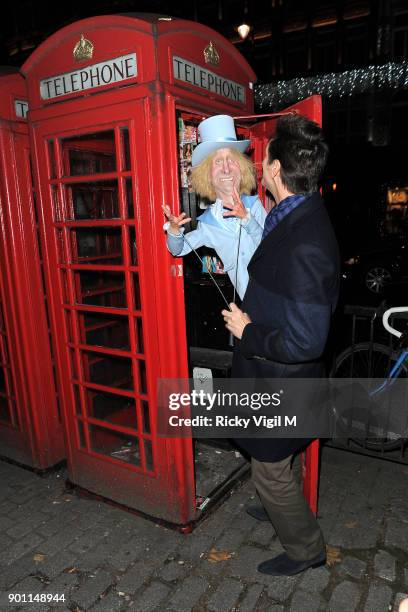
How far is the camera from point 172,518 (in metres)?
2.86

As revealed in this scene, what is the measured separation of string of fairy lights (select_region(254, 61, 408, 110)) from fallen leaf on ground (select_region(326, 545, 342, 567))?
30.0 feet

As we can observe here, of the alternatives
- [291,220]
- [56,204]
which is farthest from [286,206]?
Answer: [56,204]

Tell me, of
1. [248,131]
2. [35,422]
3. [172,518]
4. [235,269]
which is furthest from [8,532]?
[248,131]

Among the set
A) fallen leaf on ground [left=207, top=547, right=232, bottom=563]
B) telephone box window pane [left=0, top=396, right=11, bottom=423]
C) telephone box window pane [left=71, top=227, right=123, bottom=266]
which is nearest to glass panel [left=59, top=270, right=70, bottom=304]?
telephone box window pane [left=71, top=227, right=123, bottom=266]

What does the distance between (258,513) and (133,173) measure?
2509 mm

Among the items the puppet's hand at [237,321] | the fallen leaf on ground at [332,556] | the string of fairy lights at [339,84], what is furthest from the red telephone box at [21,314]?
the string of fairy lights at [339,84]

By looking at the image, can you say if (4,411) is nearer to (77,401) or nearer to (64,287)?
(77,401)

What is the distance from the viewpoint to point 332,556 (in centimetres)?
258

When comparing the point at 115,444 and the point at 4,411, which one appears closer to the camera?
the point at 115,444

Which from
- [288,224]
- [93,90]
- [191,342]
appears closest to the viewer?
[288,224]

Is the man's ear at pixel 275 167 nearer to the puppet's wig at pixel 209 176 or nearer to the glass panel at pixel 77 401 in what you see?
the puppet's wig at pixel 209 176

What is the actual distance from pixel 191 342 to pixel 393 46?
22.3 m

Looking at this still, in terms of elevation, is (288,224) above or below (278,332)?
above

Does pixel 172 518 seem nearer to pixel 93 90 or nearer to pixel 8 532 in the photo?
pixel 8 532
